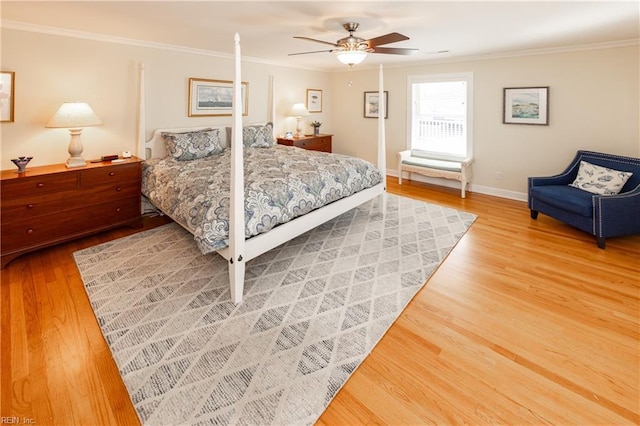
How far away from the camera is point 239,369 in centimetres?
184

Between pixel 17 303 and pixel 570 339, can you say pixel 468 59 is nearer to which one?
pixel 570 339

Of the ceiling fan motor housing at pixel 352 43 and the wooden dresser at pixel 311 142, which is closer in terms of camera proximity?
the ceiling fan motor housing at pixel 352 43

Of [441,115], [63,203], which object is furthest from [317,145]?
[63,203]

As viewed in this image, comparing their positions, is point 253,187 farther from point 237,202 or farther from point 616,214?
point 616,214

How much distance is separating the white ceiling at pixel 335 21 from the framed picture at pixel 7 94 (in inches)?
19.0

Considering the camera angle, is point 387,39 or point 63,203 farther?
point 63,203

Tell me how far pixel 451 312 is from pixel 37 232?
12.6 ft

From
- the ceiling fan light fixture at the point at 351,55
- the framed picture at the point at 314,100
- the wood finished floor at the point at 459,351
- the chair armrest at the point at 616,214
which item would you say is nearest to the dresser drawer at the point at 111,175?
the wood finished floor at the point at 459,351

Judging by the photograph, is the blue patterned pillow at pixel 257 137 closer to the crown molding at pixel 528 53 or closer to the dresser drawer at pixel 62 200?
the dresser drawer at pixel 62 200

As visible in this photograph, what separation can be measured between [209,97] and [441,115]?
4.04m

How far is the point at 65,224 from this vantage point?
3.25 metres

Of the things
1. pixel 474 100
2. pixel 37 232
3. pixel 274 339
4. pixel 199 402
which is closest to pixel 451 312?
pixel 274 339

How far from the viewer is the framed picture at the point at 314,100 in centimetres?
664
